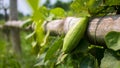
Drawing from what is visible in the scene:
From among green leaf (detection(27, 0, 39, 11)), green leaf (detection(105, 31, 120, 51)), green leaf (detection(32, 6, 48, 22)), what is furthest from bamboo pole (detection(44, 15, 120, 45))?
green leaf (detection(32, 6, 48, 22))

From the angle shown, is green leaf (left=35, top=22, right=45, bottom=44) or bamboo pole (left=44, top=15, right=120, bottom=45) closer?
bamboo pole (left=44, top=15, right=120, bottom=45)

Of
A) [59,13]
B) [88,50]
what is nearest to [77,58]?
[88,50]

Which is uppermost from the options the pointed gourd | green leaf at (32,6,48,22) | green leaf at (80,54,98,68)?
the pointed gourd

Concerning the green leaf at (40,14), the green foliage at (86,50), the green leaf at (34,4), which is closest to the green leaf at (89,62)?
the green foliage at (86,50)

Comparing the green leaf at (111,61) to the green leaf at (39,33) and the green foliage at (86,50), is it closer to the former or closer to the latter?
the green foliage at (86,50)

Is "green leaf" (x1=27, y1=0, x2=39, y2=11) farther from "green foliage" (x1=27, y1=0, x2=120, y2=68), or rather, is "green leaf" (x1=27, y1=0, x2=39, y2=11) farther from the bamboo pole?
the bamboo pole

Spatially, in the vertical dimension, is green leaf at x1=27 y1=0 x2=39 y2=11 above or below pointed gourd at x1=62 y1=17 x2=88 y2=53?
below

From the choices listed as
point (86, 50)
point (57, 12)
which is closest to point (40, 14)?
point (57, 12)
